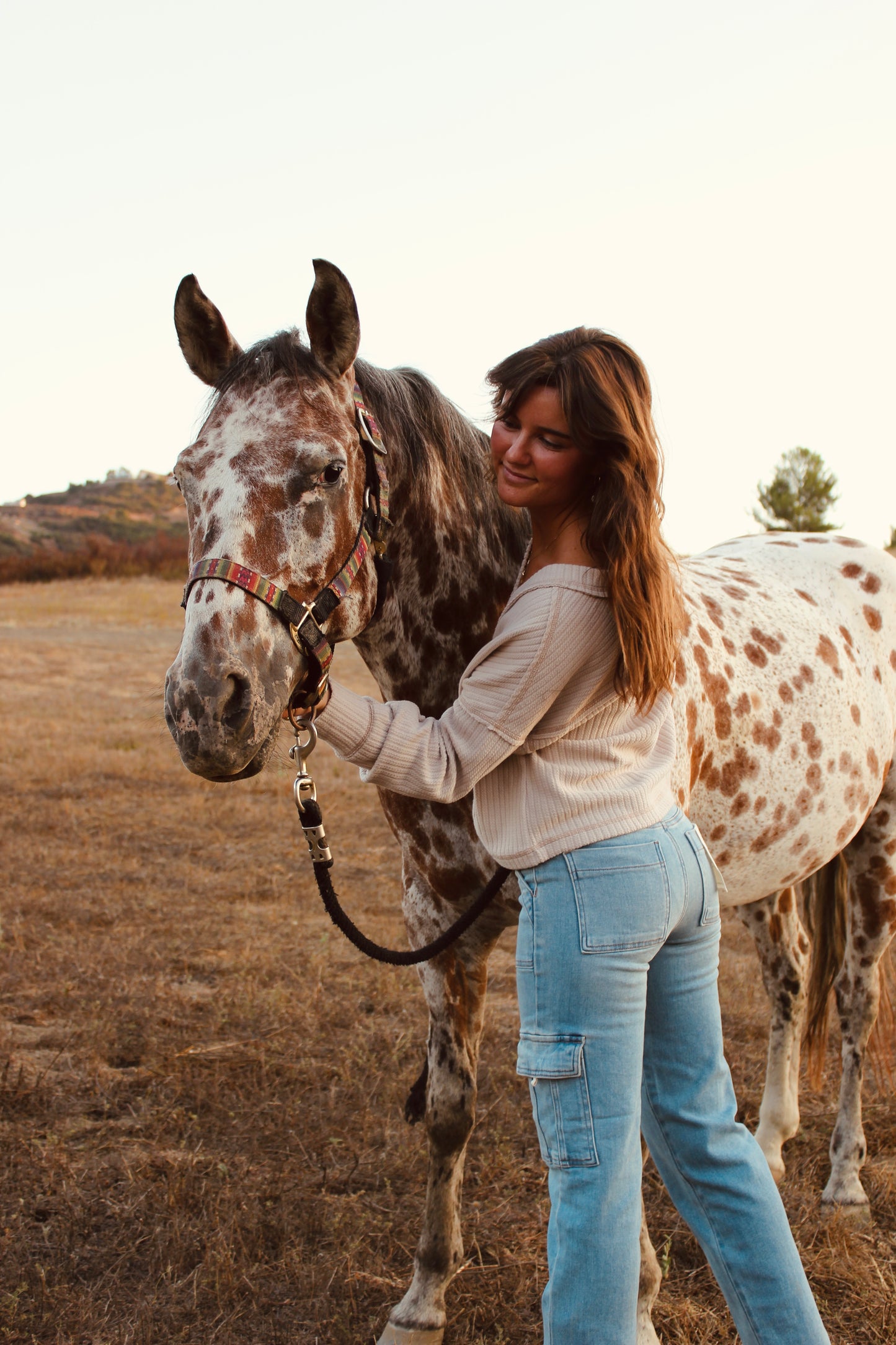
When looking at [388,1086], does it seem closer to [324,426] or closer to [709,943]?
[709,943]

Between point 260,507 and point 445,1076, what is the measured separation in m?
1.55

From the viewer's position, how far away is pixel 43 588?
2458 cm

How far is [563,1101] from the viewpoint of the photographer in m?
1.51

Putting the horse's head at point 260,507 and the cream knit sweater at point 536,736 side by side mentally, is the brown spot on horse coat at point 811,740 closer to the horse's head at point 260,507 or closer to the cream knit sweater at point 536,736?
the cream knit sweater at point 536,736

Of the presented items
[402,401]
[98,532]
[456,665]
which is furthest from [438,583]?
[98,532]

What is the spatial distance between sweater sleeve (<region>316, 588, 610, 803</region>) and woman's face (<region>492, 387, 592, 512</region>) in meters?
0.19

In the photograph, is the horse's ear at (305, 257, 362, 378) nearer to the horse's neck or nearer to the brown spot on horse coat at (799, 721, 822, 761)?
the horse's neck

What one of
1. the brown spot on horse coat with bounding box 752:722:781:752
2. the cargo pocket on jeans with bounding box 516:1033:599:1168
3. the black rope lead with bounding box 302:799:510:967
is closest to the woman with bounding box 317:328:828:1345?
the cargo pocket on jeans with bounding box 516:1033:599:1168

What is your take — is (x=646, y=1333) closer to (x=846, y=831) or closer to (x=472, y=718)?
(x=846, y=831)

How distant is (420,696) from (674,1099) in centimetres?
100

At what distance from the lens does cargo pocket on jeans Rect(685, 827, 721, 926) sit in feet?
5.55

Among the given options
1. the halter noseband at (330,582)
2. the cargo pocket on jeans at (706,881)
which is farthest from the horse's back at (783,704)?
the halter noseband at (330,582)

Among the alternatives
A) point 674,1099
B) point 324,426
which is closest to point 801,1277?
point 674,1099

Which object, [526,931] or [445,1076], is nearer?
[526,931]
